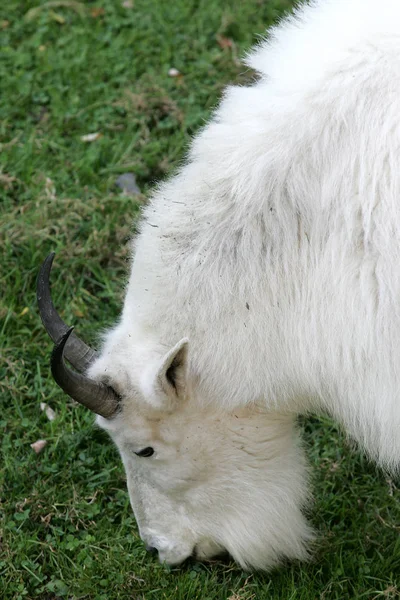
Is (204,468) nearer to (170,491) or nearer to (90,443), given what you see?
(170,491)

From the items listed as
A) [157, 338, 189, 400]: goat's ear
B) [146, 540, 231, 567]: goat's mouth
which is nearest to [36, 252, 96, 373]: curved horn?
[157, 338, 189, 400]: goat's ear

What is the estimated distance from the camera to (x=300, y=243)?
3.52 metres

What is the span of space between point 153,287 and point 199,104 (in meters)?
3.34

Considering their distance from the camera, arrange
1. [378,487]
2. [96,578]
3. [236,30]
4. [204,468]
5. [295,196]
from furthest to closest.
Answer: [236,30] < [378,487] < [96,578] < [204,468] < [295,196]

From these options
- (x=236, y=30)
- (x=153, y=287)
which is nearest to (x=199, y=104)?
(x=236, y=30)

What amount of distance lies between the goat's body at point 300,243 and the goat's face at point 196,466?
0.41ft

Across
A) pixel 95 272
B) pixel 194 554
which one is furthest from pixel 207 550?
pixel 95 272

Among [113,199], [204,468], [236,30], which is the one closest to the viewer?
[204,468]

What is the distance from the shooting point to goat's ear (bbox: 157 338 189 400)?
349cm

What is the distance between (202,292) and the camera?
3611mm

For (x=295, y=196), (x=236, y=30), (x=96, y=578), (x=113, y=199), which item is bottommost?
(x=96, y=578)

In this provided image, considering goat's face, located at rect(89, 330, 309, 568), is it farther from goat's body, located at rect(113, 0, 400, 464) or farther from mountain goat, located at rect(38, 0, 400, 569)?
goat's body, located at rect(113, 0, 400, 464)

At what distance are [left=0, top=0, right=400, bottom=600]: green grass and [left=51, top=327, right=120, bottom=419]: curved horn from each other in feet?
3.07

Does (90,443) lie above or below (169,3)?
below
